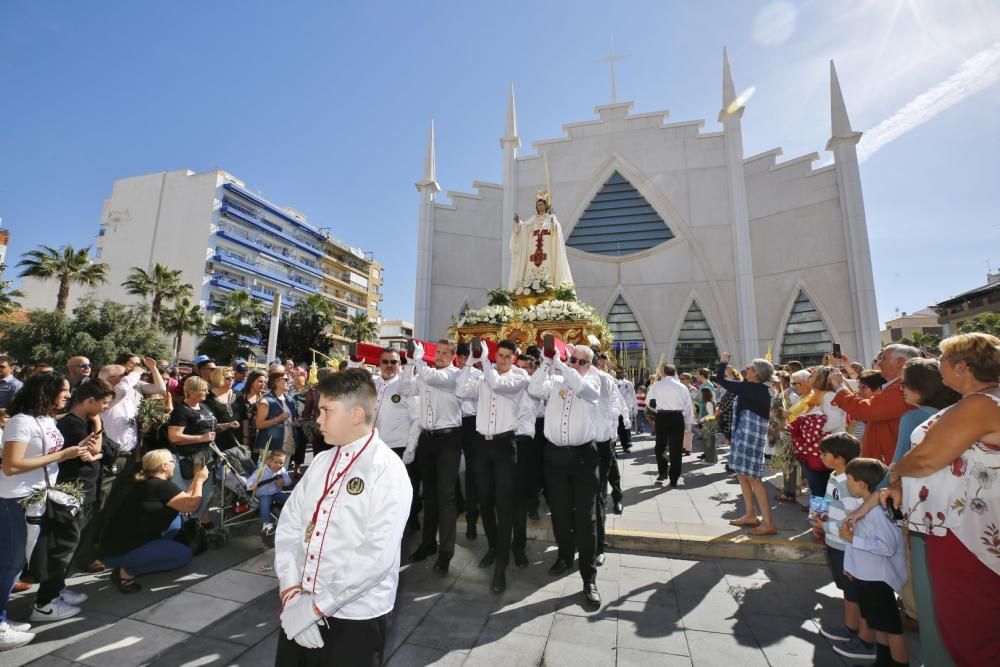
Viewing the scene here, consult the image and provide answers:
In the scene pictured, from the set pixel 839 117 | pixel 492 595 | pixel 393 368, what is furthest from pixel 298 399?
pixel 839 117

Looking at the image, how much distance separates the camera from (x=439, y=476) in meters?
4.30

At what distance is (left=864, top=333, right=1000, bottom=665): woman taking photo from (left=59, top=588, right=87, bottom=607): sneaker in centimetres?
566

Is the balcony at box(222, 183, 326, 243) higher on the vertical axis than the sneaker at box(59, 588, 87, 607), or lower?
higher

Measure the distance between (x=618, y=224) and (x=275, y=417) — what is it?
844 inches

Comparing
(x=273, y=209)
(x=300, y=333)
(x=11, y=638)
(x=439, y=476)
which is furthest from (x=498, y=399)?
(x=273, y=209)

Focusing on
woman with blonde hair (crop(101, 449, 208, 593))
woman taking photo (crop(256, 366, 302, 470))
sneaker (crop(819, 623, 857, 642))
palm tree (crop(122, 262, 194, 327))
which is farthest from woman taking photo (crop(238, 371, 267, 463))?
palm tree (crop(122, 262, 194, 327))

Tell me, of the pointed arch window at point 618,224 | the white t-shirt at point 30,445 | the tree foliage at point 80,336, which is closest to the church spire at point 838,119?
the pointed arch window at point 618,224

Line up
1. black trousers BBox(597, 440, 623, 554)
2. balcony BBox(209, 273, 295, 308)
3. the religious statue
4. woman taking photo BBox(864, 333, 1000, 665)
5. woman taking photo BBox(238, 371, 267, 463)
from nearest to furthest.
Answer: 1. woman taking photo BBox(864, 333, 1000, 665)
2. black trousers BBox(597, 440, 623, 554)
3. woman taking photo BBox(238, 371, 267, 463)
4. the religious statue
5. balcony BBox(209, 273, 295, 308)

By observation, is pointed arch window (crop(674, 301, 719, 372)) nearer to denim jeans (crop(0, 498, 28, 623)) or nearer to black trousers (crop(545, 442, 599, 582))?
black trousers (crop(545, 442, 599, 582))

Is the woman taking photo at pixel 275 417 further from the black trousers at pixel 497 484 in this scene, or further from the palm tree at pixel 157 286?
the palm tree at pixel 157 286

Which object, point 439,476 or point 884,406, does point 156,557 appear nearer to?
point 439,476

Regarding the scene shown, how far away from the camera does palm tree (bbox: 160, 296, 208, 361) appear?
105 ft

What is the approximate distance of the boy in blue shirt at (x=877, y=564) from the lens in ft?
8.66

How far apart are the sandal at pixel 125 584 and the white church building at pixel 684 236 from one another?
65.0 feet
